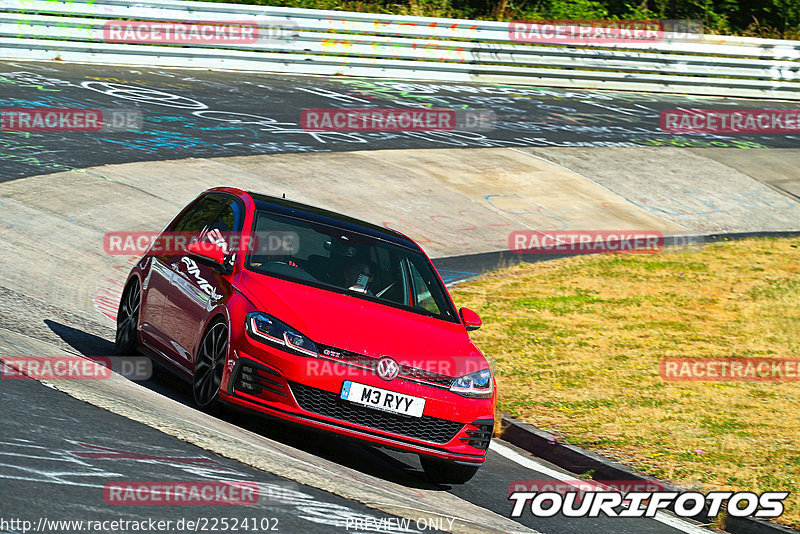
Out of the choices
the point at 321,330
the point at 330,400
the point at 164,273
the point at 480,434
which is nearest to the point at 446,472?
the point at 480,434

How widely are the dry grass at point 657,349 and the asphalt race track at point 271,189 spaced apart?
3.02ft

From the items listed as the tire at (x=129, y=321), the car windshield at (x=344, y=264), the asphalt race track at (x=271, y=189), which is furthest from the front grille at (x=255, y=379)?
the tire at (x=129, y=321)

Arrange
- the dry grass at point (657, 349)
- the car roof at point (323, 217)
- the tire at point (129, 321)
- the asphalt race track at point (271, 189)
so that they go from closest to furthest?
the asphalt race track at point (271, 189), the car roof at point (323, 217), the dry grass at point (657, 349), the tire at point (129, 321)

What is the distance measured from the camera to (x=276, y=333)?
673 cm

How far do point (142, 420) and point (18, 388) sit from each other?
2.86 feet

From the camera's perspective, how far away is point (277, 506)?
5.31 meters

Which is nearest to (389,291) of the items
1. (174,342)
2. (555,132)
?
(174,342)

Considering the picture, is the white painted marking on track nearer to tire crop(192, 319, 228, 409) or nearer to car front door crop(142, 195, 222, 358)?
tire crop(192, 319, 228, 409)

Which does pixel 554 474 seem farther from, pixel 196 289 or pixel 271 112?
pixel 271 112

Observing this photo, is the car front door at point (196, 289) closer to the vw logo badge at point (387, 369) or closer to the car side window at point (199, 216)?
the car side window at point (199, 216)

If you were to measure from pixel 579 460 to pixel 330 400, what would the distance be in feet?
8.62

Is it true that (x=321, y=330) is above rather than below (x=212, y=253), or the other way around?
below

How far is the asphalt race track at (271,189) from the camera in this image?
5.64 m

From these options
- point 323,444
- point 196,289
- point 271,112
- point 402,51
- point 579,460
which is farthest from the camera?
point 402,51
